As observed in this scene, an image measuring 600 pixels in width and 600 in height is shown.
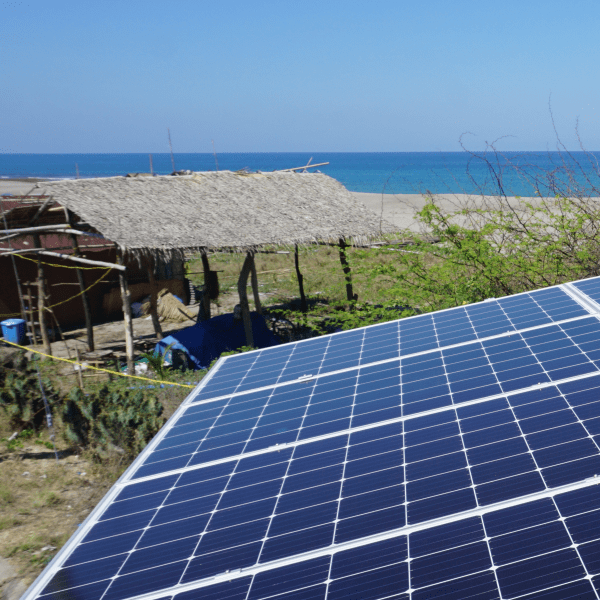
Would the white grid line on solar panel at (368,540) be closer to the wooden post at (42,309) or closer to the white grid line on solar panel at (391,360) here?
the white grid line on solar panel at (391,360)

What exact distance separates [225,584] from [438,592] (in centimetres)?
111

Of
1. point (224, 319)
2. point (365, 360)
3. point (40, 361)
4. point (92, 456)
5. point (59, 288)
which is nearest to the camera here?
point (365, 360)

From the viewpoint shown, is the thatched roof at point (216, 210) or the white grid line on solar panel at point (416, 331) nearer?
the white grid line on solar panel at point (416, 331)

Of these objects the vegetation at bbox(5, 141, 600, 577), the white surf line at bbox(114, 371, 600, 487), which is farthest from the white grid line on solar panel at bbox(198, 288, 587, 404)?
the vegetation at bbox(5, 141, 600, 577)

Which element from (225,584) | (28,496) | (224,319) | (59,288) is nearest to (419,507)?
(225,584)

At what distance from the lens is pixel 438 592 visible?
2557 mm

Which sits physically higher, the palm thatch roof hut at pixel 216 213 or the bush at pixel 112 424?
the palm thatch roof hut at pixel 216 213

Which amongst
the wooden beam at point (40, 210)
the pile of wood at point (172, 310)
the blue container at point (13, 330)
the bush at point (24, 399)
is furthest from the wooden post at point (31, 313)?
the bush at point (24, 399)

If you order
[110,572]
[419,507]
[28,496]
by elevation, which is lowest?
[28,496]

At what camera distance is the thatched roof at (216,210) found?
15.1 m

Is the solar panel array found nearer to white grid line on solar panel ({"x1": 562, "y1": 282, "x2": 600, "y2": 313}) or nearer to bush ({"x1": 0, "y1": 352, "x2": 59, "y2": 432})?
white grid line on solar panel ({"x1": 562, "y1": 282, "x2": 600, "y2": 313})

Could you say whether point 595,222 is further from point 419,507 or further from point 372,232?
point 419,507

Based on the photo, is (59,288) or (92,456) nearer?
(92,456)

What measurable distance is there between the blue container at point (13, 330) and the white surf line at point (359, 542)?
17220 mm
